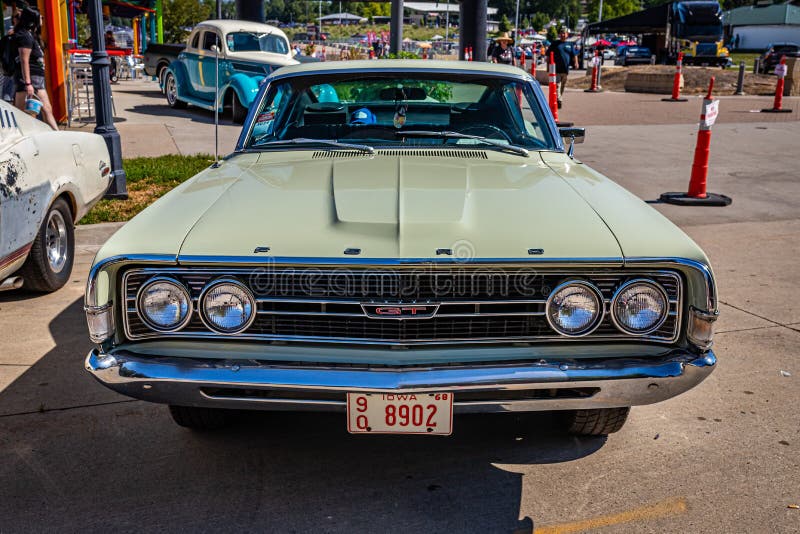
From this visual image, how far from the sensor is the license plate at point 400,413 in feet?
8.70

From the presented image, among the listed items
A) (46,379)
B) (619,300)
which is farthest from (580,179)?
(46,379)

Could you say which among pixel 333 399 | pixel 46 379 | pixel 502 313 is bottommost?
pixel 46 379

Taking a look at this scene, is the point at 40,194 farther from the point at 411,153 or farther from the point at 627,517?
the point at 627,517

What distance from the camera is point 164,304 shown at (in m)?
2.78

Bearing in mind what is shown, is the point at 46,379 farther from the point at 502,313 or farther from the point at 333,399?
the point at 502,313

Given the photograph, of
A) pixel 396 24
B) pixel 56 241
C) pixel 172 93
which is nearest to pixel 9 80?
pixel 56 241

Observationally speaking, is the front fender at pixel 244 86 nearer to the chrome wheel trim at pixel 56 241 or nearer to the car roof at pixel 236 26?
the car roof at pixel 236 26

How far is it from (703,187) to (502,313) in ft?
22.3

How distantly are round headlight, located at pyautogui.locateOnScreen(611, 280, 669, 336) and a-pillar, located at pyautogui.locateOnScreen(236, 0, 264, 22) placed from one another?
58.1 feet

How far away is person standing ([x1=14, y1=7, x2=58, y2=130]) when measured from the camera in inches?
374

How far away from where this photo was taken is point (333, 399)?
270 centimetres

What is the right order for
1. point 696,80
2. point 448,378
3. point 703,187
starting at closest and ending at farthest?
point 448,378 → point 703,187 → point 696,80

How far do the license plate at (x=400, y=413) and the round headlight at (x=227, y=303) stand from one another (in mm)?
476

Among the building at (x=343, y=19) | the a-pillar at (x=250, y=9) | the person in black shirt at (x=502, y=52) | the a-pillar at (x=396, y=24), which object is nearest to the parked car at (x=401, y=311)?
the a-pillar at (x=250, y=9)
